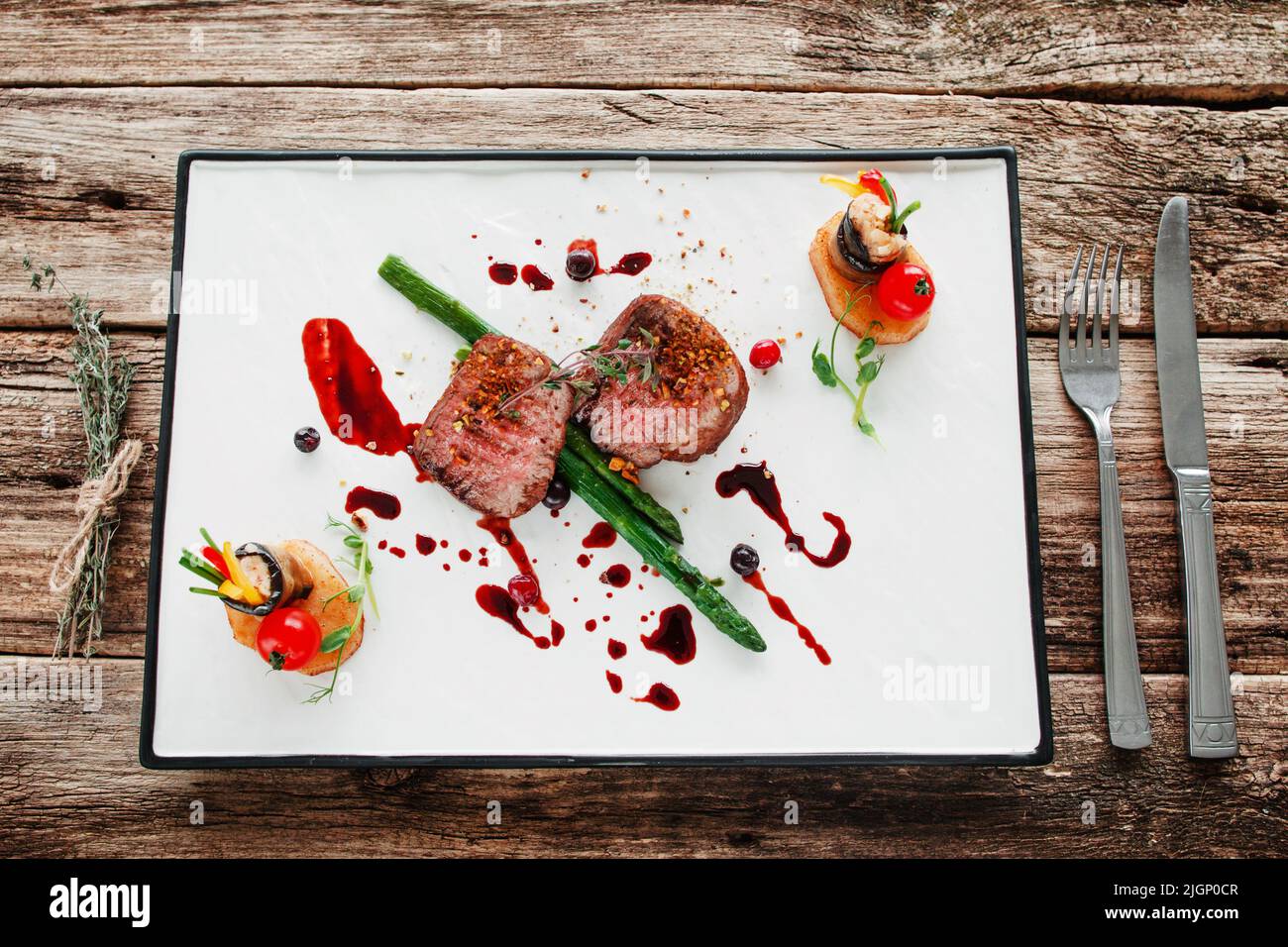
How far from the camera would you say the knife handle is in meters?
3.28

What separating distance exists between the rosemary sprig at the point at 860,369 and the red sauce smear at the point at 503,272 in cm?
120

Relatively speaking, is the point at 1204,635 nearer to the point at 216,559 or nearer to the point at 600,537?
the point at 600,537

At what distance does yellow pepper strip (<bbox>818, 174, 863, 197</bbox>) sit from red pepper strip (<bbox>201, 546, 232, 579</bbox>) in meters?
2.57

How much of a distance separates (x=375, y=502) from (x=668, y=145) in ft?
6.13

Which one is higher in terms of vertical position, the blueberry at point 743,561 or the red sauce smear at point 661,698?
the blueberry at point 743,561

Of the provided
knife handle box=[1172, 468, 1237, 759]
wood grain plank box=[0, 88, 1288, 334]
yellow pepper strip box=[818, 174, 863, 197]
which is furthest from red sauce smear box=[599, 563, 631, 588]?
knife handle box=[1172, 468, 1237, 759]

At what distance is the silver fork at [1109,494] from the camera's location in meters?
3.26

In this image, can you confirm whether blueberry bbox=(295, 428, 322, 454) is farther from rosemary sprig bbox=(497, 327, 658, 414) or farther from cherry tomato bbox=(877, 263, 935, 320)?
cherry tomato bbox=(877, 263, 935, 320)

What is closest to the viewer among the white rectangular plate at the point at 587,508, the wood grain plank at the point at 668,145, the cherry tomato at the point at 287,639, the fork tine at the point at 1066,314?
the cherry tomato at the point at 287,639

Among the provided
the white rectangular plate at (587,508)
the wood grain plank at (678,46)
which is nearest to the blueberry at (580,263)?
the white rectangular plate at (587,508)

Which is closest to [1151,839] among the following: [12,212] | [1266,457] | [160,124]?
[1266,457]

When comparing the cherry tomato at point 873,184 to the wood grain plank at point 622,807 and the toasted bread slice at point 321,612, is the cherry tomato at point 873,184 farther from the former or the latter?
the toasted bread slice at point 321,612

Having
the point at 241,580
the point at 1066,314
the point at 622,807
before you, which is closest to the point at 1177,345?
the point at 1066,314

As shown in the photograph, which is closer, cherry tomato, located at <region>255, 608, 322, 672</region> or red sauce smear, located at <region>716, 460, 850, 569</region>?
cherry tomato, located at <region>255, 608, 322, 672</region>
